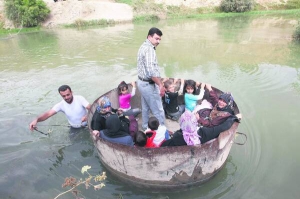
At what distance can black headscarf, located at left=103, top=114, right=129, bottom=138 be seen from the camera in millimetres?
3498

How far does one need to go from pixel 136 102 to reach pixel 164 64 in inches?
181

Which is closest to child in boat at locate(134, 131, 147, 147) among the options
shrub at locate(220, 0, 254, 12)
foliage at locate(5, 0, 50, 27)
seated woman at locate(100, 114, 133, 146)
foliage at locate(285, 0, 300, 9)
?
seated woman at locate(100, 114, 133, 146)

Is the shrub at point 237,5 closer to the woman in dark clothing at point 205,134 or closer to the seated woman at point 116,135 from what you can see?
the woman in dark clothing at point 205,134

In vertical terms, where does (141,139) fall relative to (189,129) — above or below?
below

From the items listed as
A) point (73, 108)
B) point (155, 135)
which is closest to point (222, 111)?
point (155, 135)

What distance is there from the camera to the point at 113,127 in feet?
11.6

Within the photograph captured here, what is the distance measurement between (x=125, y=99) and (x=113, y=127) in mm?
1913

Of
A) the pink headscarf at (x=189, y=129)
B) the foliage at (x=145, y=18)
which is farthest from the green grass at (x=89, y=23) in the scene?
the pink headscarf at (x=189, y=129)

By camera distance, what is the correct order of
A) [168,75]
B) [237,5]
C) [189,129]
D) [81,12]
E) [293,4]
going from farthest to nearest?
[293,4] < [237,5] < [81,12] < [168,75] < [189,129]

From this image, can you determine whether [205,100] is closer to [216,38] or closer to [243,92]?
[243,92]

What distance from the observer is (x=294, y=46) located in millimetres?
11867

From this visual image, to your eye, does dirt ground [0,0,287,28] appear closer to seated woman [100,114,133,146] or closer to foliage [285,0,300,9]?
foliage [285,0,300,9]

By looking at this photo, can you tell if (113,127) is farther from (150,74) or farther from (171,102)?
(171,102)

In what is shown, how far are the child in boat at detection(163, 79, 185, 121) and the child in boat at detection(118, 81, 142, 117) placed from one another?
28.5 inches
